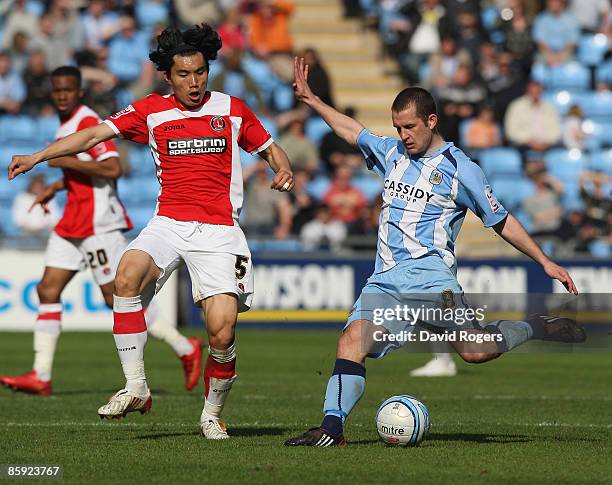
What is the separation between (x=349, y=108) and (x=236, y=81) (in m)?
2.06

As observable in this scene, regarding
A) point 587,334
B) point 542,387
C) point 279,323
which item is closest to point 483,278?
point 279,323

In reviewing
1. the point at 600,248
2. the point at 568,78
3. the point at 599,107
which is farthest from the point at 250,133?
the point at 568,78

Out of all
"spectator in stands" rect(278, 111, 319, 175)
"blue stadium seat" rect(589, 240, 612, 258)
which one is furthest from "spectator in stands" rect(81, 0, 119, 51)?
"blue stadium seat" rect(589, 240, 612, 258)

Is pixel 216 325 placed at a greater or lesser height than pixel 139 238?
lesser

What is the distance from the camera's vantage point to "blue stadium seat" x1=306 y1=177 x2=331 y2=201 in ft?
72.7

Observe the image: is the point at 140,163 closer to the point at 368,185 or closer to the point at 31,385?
the point at 368,185

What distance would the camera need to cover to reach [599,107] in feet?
81.9

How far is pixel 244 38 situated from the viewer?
24812 millimetres

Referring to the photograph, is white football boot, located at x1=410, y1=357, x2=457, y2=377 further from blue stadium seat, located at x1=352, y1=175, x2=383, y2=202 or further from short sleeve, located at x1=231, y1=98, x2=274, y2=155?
blue stadium seat, located at x1=352, y1=175, x2=383, y2=202

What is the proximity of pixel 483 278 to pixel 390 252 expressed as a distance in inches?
464

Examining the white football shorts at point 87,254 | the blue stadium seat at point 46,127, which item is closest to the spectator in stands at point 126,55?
the blue stadium seat at point 46,127

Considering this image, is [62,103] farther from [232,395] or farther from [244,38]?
[244,38]

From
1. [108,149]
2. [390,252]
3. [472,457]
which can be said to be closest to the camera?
[472,457]

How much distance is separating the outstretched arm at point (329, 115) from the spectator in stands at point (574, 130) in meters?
15.2
